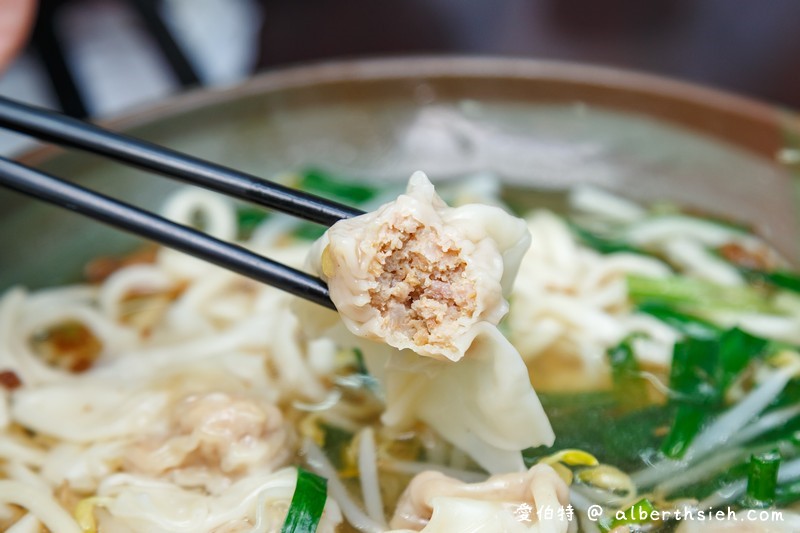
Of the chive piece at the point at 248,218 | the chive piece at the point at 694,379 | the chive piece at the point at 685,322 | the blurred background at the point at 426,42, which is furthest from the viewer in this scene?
the blurred background at the point at 426,42

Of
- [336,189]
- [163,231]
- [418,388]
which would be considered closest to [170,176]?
[163,231]

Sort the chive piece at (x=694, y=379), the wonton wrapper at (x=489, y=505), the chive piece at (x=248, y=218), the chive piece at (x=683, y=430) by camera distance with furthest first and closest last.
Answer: the chive piece at (x=248, y=218) < the chive piece at (x=694, y=379) < the chive piece at (x=683, y=430) < the wonton wrapper at (x=489, y=505)

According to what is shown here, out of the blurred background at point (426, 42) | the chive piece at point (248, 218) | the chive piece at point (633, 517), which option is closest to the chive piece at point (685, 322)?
the chive piece at point (633, 517)

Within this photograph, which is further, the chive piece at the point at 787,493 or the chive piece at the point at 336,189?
the chive piece at the point at 336,189

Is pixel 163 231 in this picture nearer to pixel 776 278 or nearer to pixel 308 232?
pixel 308 232

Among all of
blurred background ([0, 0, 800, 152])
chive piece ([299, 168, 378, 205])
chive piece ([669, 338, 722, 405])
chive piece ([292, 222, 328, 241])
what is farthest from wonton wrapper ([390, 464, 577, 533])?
blurred background ([0, 0, 800, 152])

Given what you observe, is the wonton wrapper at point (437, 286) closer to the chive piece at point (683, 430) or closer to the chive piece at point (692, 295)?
the chive piece at point (683, 430)

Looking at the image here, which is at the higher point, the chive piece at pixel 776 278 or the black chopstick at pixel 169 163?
the chive piece at pixel 776 278
